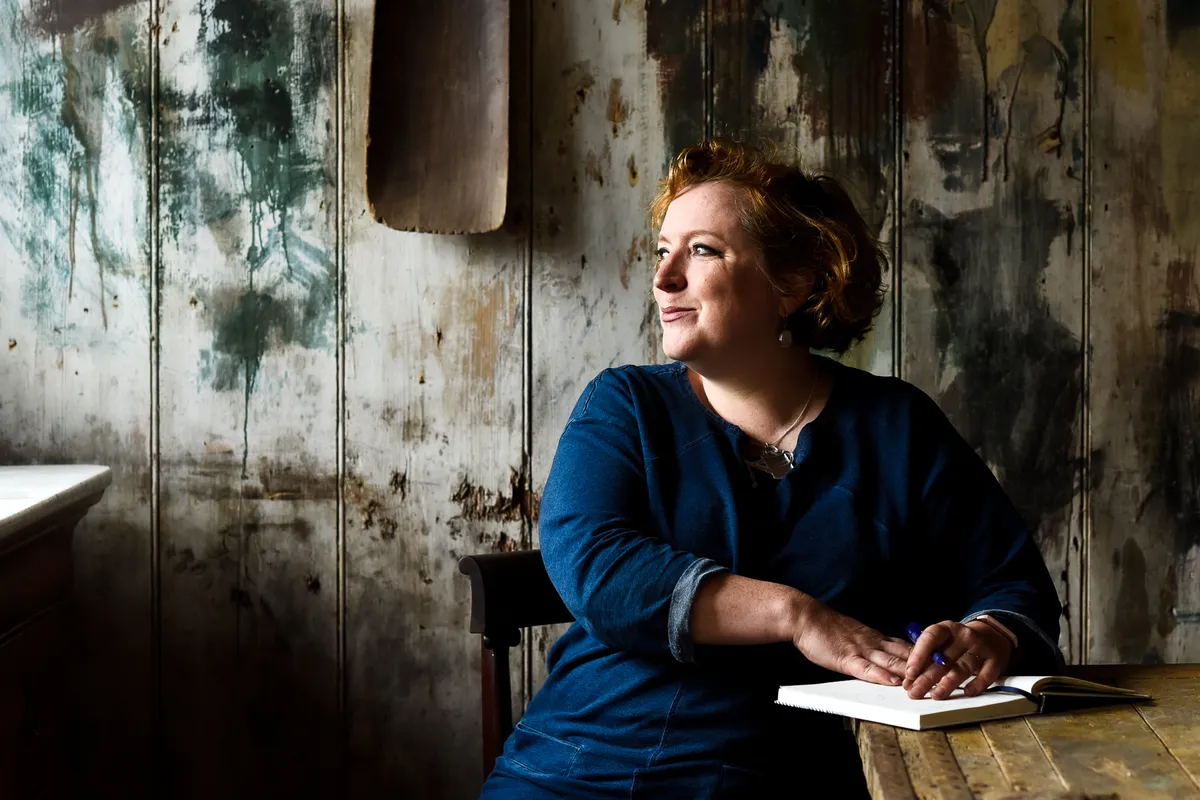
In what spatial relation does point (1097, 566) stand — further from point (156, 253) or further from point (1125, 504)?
point (156, 253)

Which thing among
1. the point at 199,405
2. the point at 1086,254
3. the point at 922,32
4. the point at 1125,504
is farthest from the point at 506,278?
the point at 1125,504

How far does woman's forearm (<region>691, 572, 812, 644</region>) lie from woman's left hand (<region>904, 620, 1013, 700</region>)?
142 mm

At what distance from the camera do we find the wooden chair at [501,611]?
1.56 meters

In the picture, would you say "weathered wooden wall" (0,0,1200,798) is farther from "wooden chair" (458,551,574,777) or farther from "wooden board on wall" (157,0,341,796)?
"wooden chair" (458,551,574,777)

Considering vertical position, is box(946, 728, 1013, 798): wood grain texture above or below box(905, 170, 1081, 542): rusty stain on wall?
below

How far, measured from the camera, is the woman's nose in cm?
154

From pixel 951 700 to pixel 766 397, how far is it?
53 cm

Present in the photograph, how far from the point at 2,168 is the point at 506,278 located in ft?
3.02

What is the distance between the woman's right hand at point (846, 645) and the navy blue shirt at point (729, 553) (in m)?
0.13

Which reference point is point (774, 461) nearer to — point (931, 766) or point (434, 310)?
point (931, 766)

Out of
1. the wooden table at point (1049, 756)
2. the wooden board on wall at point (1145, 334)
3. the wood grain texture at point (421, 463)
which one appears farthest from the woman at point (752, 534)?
the wooden board on wall at point (1145, 334)

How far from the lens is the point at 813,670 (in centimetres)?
143

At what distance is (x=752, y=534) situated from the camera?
1447mm

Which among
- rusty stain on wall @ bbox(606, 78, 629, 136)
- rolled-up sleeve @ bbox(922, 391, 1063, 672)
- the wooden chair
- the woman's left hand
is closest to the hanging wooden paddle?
rusty stain on wall @ bbox(606, 78, 629, 136)
